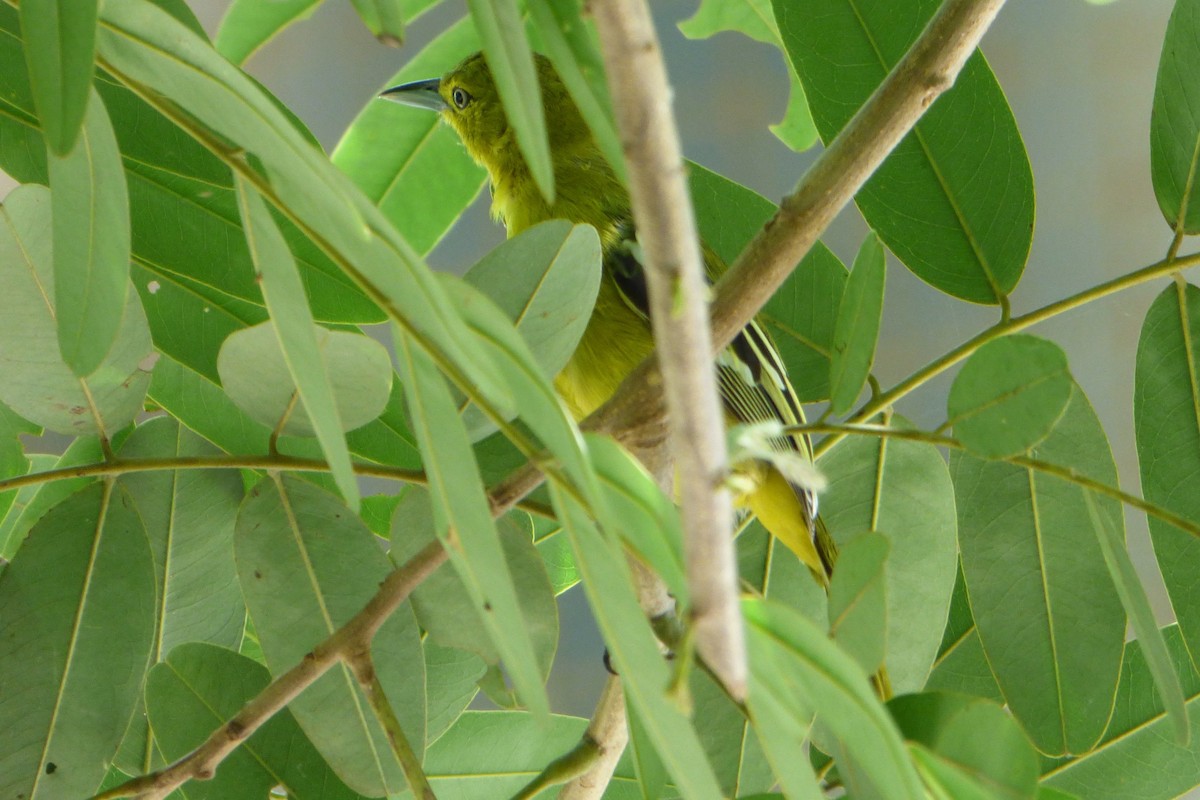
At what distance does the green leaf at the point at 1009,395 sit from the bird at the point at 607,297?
0.23 m

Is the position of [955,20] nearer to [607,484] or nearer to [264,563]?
[607,484]

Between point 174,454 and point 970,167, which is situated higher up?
point 970,167

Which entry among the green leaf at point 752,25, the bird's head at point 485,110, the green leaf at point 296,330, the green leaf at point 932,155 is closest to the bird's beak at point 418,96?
the bird's head at point 485,110

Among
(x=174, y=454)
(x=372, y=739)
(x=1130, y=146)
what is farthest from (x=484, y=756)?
(x=1130, y=146)

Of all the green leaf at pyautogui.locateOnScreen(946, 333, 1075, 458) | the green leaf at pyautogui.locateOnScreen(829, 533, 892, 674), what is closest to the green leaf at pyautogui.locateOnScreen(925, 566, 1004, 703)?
the green leaf at pyautogui.locateOnScreen(946, 333, 1075, 458)

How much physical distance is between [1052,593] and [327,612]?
0.45 m

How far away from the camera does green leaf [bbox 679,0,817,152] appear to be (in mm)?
1053

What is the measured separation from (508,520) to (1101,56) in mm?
3263

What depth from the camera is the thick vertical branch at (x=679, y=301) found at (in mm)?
236

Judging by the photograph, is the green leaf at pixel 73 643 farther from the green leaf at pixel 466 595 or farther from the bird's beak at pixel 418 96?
the bird's beak at pixel 418 96

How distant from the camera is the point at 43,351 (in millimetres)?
663

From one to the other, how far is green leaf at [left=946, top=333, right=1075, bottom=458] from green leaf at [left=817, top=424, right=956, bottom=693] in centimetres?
21

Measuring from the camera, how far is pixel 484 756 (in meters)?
0.90

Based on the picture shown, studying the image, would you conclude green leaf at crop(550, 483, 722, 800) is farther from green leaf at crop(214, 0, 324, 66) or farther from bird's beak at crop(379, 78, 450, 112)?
bird's beak at crop(379, 78, 450, 112)
